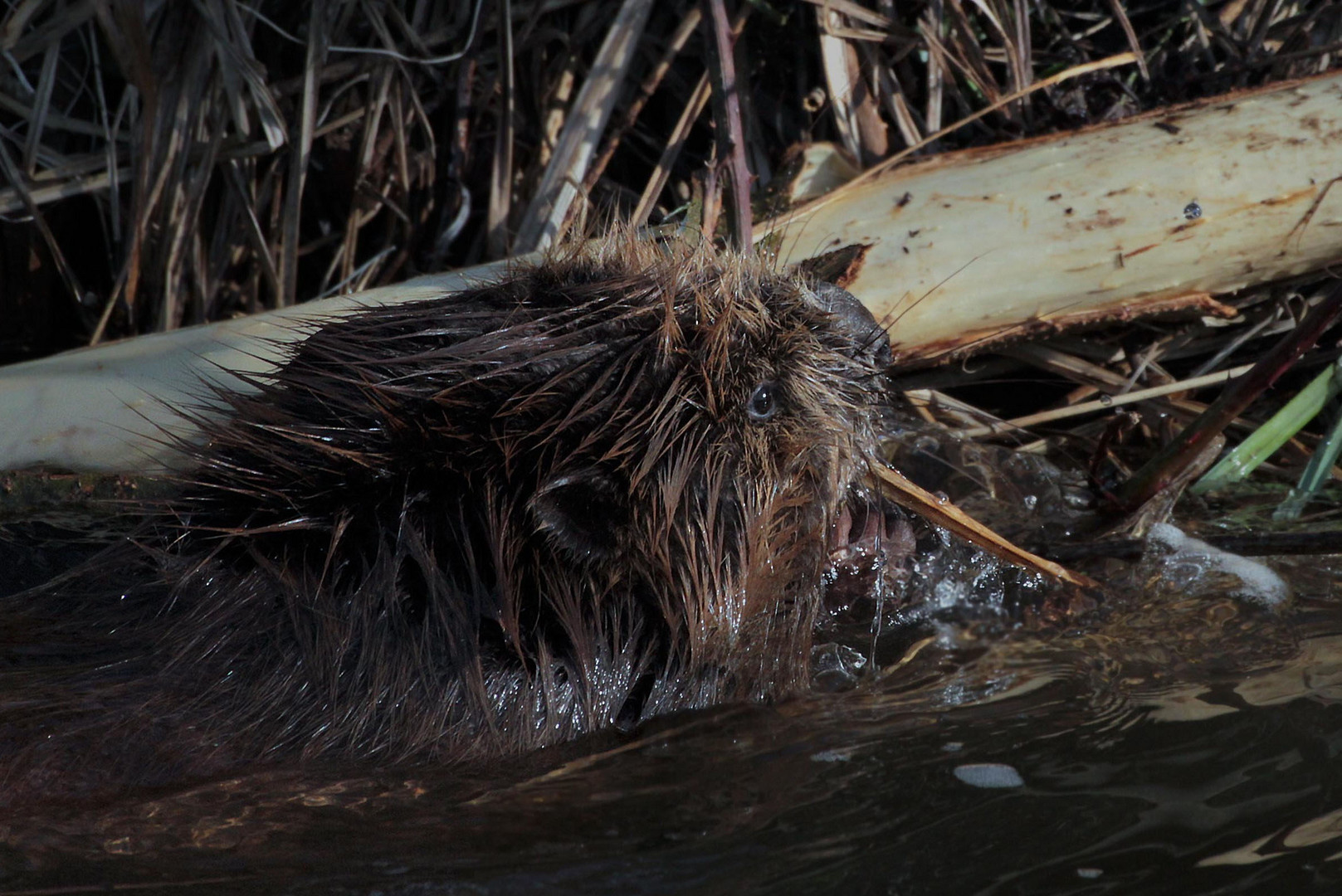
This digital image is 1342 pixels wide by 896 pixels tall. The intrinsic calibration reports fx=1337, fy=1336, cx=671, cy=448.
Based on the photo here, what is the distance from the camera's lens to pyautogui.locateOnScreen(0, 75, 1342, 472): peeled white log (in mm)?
2691

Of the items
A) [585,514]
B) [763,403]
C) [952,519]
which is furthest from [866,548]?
[585,514]

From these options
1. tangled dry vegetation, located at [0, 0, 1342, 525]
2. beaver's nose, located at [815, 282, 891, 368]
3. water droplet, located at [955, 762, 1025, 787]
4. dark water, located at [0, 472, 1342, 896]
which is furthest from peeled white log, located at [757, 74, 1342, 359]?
water droplet, located at [955, 762, 1025, 787]

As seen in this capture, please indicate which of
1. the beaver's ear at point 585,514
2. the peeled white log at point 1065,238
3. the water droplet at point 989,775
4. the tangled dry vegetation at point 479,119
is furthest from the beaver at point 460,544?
the tangled dry vegetation at point 479,119

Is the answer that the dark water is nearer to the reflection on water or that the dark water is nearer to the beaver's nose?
the reflection on water

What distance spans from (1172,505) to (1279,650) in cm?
55

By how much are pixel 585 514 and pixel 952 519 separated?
72 cm

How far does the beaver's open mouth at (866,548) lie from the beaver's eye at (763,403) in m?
0.31

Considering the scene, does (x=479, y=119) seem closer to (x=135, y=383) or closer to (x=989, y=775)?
(x=135, y=383)

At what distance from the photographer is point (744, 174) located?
257 cm

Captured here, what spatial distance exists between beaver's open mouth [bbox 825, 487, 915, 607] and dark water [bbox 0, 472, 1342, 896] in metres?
0.29

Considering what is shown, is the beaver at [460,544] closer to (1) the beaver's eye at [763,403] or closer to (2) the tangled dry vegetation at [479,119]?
(1) the beaver's eye at [763,403]

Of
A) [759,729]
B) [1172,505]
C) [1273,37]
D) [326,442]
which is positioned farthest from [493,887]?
[1273,37]

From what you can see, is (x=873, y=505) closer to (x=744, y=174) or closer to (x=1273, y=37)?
(x=744, y=174)

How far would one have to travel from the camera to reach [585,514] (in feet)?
6.68
